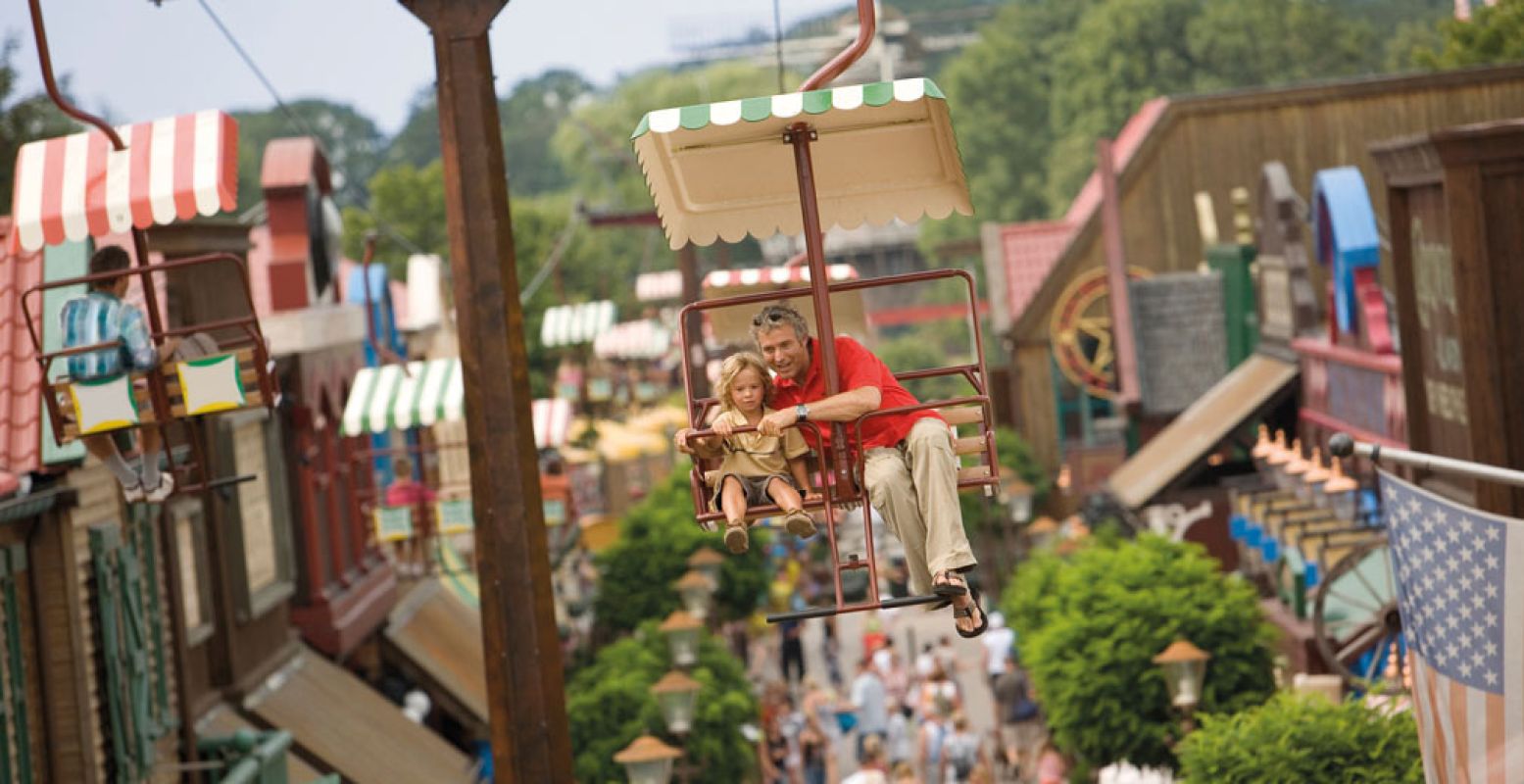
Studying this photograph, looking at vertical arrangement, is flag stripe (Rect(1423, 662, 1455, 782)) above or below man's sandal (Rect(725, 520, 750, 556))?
below

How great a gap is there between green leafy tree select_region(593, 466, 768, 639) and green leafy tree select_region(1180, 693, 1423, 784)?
13535mm

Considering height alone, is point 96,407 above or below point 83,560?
above

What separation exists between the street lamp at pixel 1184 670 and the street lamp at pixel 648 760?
4100 mm

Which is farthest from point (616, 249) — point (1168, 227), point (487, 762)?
point (487, 762)

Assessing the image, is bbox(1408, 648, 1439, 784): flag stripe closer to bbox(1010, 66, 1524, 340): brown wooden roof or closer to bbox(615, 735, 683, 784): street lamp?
bbox(615, 735, 683, 784): street lamp

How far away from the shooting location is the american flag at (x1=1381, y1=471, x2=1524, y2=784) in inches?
401

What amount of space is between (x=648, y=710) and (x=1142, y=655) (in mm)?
4524

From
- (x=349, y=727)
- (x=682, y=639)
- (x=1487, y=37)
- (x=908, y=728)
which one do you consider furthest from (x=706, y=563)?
(x=1487, y=37)

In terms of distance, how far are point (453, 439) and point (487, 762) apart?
13.9 m

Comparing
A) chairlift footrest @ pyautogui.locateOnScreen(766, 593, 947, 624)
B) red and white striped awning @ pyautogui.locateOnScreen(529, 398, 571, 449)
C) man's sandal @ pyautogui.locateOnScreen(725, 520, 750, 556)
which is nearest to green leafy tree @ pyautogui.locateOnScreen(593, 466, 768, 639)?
red and white striped awning @ pyautogui.locateOnScreen(529, 398, 571, 449)

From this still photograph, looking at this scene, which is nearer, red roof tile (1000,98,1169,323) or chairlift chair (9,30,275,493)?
chairlift chair (9,30,275,493)

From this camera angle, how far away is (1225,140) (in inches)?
1619

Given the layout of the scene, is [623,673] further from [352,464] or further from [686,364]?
[686,364]

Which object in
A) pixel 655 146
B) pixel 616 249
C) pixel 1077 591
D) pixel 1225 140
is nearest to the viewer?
pixel 655 146
